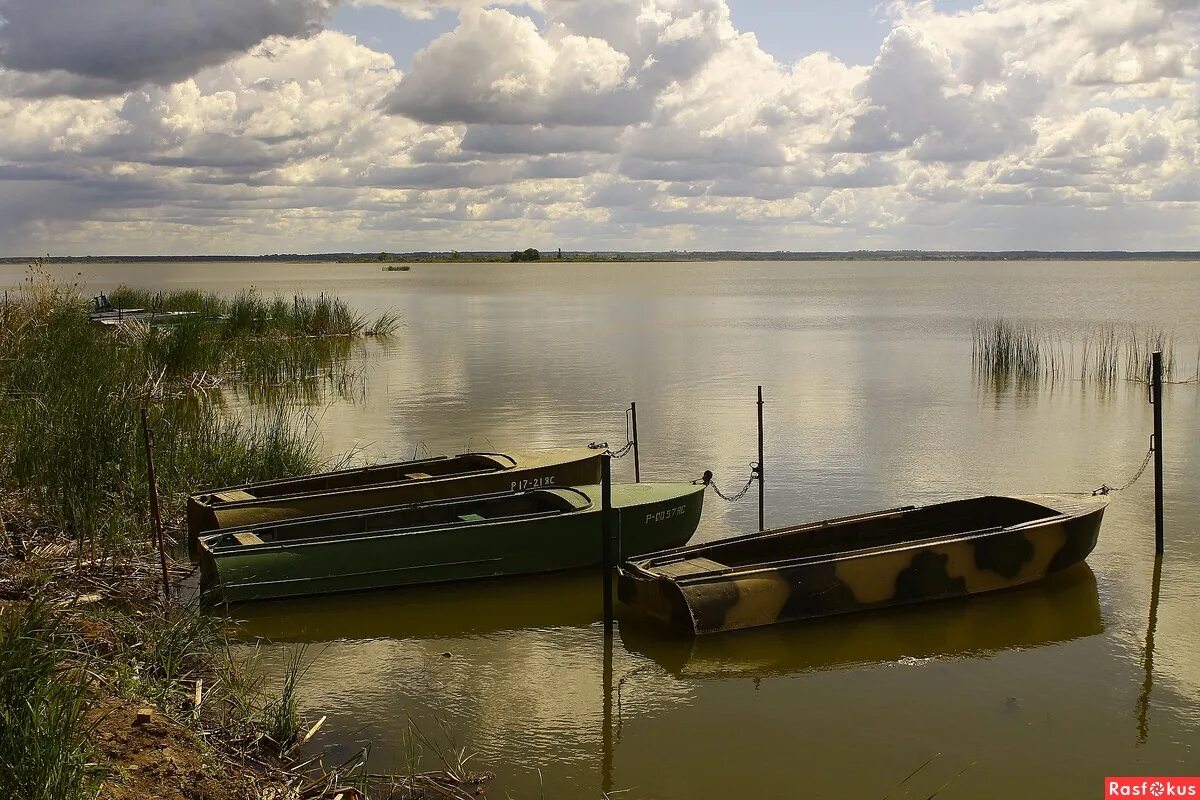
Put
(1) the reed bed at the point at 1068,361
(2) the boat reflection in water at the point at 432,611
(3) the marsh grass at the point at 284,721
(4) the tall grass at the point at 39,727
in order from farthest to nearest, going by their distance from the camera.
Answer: (1) the reed bed at the point at 1068,361, (2) the boat reflection in water at the point at 432,611, (3) the marsh grass at the point at 284,721, (4) the tall grass at the point at 39,727

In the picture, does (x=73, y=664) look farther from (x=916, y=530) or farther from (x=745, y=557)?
(x=916, y=530)

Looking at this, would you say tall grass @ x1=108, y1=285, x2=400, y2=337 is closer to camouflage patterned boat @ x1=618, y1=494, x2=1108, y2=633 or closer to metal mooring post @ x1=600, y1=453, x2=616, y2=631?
metal mooring post @ x1=600, y1=453, x2=616, y2=631

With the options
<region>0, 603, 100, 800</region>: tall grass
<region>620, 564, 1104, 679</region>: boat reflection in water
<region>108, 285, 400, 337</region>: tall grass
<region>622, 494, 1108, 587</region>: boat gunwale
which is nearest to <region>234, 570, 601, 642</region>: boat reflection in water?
<region>622, 494, 1108, 587</region>: boat gunwale

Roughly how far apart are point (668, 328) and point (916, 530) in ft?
116

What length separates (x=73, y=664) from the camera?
637 centimetres

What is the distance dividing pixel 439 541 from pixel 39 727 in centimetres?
593

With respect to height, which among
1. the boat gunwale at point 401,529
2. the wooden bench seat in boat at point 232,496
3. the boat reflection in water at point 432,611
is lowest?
the boat reflection in water at point 432,611

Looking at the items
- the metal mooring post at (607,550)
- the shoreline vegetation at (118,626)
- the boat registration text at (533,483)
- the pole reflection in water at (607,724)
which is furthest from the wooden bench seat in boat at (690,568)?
the boat registration text at (533,483)

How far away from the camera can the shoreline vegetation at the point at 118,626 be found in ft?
17.9

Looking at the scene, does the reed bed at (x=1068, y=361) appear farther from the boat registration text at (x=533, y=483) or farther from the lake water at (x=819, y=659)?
the boat registration text at (x=533, y=483)

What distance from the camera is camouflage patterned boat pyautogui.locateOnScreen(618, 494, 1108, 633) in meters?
9.46

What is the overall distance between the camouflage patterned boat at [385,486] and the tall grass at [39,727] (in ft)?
17.6

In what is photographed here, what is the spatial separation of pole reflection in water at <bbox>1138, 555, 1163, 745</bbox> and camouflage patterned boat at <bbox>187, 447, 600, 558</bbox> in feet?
22.0

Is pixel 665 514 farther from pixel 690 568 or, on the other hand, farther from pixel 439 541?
pixel 439 541
